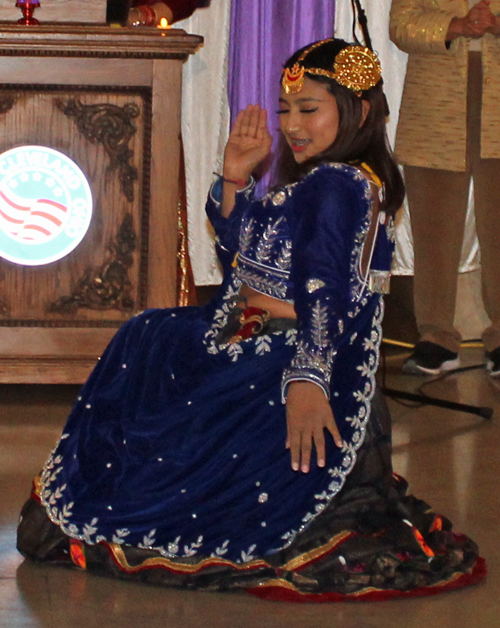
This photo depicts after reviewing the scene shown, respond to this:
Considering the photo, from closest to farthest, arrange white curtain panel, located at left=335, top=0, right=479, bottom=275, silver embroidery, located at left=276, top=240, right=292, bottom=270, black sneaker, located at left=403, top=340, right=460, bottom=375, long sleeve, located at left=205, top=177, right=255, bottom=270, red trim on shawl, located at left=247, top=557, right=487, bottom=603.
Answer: red trim on shawl, located at left=247, top=557, right=487, bottom=603 < silver embroidery, located at left=276, top=240, right=292, bottom=270 < long sleeve, located at left=205, top=177, right=255, bottom=270 < black sneaker, located at left=403, top=340, right=460, bottom=375 < white curtain panel, located at left=335, top=0, right=479, bottom=275

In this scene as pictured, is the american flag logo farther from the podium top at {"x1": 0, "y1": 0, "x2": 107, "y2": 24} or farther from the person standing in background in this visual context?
the person standing in background

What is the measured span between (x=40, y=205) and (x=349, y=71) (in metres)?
1.33

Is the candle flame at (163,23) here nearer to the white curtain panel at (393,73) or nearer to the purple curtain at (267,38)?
the purple curtain at (267,38)

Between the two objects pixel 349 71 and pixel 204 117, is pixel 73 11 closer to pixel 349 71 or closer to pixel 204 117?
pixel 204 117

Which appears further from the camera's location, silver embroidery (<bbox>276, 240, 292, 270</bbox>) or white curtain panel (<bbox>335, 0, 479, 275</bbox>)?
white curtain panel (<bbox>335, 0, 479, 275</bbox>)

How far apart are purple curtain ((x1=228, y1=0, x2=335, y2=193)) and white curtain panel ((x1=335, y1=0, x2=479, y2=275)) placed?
0.32 m

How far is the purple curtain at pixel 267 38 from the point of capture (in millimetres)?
3904

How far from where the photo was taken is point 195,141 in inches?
171

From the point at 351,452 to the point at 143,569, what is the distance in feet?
1.33

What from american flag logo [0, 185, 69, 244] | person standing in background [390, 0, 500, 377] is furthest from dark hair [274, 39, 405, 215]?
person standing in background [390, 0, 500, 377]

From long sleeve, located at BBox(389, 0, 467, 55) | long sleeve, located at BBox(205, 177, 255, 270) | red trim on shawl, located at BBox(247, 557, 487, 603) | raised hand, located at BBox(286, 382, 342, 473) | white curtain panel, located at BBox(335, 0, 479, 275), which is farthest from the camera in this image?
white curtain panel, located at BBox(335, 0, 479, 275)

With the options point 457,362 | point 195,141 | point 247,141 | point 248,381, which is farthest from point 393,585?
point 195,141

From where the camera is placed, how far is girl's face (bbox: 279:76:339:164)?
1798mm

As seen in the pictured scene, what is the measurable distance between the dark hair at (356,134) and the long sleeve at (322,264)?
11 centimetres
